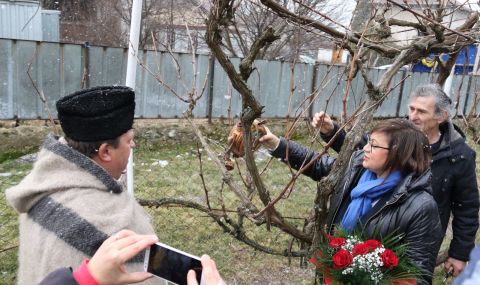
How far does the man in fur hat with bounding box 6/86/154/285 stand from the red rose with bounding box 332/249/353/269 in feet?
2.32

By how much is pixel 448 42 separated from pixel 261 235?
2.55 meters

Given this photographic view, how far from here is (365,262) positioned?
161 centimetres

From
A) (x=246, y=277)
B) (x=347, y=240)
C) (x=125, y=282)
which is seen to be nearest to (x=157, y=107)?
(x=246, y=277)

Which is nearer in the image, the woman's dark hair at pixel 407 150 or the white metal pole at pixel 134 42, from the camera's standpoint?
the woman's dark hair at pixel 407 150

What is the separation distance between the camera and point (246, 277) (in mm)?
3777

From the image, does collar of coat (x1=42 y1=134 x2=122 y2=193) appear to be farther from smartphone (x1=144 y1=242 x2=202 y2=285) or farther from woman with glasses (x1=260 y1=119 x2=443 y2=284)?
woman with glasses (x1=260 y1=119 x2=443 y2=284)

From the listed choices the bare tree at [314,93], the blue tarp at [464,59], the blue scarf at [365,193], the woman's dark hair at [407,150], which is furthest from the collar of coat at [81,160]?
the blue tarp at [464,59]

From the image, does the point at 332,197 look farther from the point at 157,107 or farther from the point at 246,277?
the point at 157,107

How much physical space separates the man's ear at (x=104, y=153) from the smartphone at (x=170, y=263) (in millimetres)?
449

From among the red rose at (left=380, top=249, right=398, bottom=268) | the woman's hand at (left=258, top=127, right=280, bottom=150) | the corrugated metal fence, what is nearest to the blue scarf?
the red rose at (left=380, top=249, right=398, bottom=268)

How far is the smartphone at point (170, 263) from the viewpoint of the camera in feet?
3.51

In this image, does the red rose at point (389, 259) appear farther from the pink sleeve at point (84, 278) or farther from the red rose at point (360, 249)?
the pink sleeve at point (84, 278)

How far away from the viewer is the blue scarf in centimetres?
199

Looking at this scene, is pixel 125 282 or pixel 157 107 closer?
pixel 125 282
